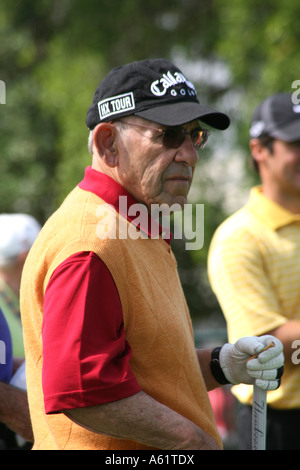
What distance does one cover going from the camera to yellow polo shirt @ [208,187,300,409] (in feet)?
9.80

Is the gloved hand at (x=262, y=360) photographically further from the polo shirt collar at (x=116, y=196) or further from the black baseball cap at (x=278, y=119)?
the black baseball cap at (x=278, y=119)

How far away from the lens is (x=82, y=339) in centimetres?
179

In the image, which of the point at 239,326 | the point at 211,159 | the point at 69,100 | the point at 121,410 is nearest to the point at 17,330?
the point at 239,326

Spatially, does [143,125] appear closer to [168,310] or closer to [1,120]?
[168,310]

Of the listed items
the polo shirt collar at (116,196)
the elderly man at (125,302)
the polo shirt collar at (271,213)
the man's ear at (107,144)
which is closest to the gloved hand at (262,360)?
the elderly man at (125,302)

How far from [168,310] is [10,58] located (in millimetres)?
13285

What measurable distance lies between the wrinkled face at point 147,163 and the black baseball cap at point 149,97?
0.14 feet

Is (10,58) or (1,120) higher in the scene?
(10,58)

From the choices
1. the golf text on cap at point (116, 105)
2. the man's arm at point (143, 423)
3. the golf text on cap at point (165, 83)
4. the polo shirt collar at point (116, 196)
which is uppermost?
the golf text on cap at point (165, 83)

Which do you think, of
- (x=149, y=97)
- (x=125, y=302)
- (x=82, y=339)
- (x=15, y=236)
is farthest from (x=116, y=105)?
(x=15, y=236)

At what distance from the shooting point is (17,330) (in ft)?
11.3

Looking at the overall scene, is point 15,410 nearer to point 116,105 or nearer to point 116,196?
point 116,196

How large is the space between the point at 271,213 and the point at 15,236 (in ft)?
4.75

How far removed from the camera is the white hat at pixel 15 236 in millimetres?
3768
